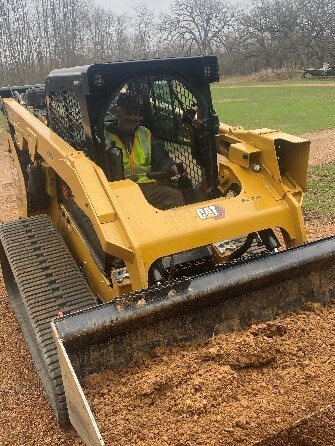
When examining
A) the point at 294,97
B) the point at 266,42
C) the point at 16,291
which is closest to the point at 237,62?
the point at 266,42

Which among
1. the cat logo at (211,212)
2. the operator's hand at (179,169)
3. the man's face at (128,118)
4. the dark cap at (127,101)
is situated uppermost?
the dark cap at (127,101)

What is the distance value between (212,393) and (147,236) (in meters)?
1.03

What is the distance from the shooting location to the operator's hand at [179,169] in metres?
4.48

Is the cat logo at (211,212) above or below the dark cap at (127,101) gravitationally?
below

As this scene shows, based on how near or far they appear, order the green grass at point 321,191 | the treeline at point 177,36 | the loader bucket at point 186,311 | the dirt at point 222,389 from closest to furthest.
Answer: the dirt at point 222,389
the loader bucket at point 186,311
the green grass at point 321,191
the treeline at point 177,36

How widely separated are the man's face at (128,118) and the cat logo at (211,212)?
976 millimetres

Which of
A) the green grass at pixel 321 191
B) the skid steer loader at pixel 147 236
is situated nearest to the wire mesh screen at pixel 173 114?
the skid steer loader at pixel 147 236

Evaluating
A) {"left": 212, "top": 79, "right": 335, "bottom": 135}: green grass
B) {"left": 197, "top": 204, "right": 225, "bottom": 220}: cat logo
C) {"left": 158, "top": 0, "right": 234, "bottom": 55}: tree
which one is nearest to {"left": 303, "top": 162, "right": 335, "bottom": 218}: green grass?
{"left": 197, "top": 204, "right": 225, "bottom": 220}: cat logo

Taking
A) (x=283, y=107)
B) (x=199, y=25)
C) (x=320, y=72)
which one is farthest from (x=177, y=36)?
(x=283, y=107)

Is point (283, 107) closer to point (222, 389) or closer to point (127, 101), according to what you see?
point (127, 101)

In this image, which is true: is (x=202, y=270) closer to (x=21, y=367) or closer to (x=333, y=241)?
(x=333, y=241)

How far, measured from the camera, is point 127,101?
4.28 m

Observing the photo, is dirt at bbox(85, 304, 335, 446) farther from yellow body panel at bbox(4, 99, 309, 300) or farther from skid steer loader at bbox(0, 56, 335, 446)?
yellow body panel at bbox(4, 99, 309, 300)

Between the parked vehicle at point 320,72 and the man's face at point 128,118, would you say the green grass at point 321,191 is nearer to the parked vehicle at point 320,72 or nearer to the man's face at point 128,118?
the man's face at point 128,118
